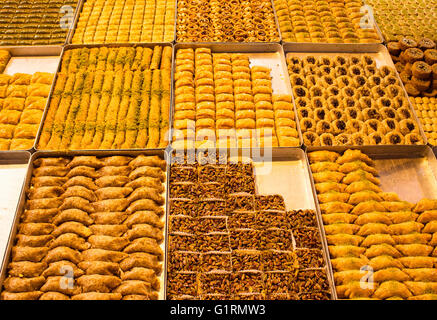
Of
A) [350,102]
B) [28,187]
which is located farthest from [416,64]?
[28,187]

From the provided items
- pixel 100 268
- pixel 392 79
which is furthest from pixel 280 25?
pixel 100 268

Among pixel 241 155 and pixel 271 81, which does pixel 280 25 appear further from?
pixel 241 155

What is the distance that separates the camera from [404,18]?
7.21m

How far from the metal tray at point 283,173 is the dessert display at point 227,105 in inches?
5.3

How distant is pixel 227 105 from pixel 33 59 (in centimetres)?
387

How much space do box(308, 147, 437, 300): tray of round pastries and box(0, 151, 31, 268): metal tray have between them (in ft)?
13.4

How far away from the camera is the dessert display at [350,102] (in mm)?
5180

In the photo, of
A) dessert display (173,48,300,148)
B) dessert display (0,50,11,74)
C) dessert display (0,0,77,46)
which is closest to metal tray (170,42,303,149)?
dessert display (173,48,300,148)

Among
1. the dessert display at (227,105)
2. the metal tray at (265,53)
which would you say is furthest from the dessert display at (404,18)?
the dessert display at (227,105)

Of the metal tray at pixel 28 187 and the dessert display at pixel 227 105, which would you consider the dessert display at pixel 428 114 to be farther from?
the metal tray at pixel 28 187

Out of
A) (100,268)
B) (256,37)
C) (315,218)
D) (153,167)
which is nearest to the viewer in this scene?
(100,268)

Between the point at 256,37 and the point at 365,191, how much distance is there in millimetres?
3728

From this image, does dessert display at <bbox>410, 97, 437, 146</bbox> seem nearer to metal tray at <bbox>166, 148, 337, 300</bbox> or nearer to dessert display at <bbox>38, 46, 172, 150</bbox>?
metal tray at <bbox>166, 148, 337, 300</bbox>

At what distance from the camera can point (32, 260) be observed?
12.4 feet
